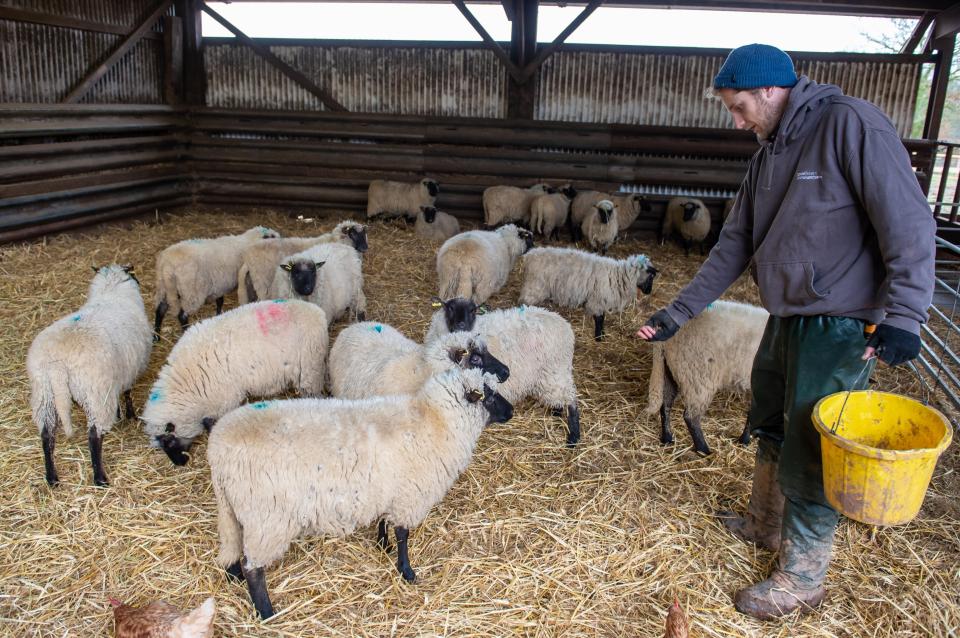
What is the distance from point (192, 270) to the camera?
684 cm

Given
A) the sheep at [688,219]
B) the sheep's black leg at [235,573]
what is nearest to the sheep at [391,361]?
the sheep's black leg at [235,573]

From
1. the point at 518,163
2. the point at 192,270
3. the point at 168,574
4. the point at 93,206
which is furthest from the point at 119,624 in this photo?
the point at 518,163

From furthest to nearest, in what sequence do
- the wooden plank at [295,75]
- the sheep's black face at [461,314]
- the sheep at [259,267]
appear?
1. the wooden plank at [295,75]
2. the sheep at [259,267]
3. the sheep's black face at [461,314]

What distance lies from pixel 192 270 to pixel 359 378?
3.22 m

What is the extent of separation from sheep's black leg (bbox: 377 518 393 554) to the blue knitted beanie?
9.54 ft

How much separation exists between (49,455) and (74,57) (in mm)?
9768

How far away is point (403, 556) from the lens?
3.55 meters

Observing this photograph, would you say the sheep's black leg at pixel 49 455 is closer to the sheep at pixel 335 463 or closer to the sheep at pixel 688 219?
the sheep at pixel 335 463

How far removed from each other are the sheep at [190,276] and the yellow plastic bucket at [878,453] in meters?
6.00

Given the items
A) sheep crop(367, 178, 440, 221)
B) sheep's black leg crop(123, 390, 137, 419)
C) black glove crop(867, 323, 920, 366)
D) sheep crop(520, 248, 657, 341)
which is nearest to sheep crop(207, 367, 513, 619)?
black glove crop(867, 323, 920, 366)

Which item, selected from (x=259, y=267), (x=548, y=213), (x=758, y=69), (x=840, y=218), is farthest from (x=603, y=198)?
(x=840, y=218)

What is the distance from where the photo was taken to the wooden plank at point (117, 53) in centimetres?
1124

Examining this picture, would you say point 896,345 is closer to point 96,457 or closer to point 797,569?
point 797,569

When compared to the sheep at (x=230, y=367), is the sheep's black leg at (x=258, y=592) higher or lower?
lower
